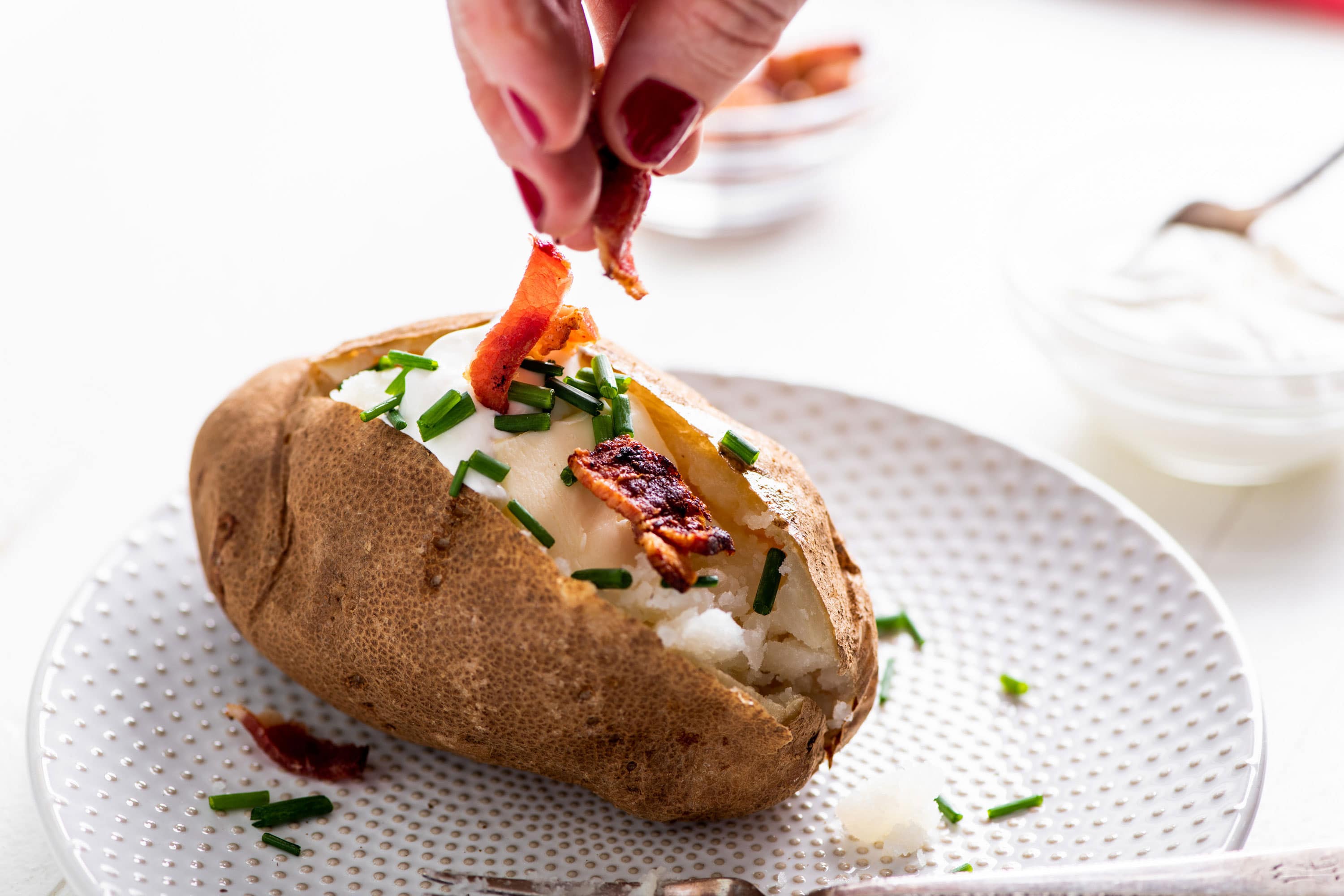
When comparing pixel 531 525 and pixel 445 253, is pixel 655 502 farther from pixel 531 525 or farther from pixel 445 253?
pixel 445 253

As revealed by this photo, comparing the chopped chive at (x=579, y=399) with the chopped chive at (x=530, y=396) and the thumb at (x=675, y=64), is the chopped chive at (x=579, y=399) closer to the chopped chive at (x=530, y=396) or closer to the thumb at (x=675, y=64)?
the chopped chive at (x=530, y=396)

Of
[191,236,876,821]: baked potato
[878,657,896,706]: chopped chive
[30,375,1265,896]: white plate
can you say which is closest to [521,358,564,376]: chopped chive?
[191,236,876,821]: baked potato

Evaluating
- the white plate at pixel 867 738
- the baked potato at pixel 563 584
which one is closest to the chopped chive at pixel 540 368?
the baked potato at pixel 563 584

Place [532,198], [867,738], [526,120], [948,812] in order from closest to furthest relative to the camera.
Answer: [526,120] → [532,198] → [948,812] → [867,738]

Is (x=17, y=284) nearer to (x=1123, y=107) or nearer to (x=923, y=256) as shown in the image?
(x=923, y=256)

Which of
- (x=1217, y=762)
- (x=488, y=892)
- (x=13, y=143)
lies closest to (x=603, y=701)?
(x=488, y=892)

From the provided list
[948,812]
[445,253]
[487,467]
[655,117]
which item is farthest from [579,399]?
[445,253]
